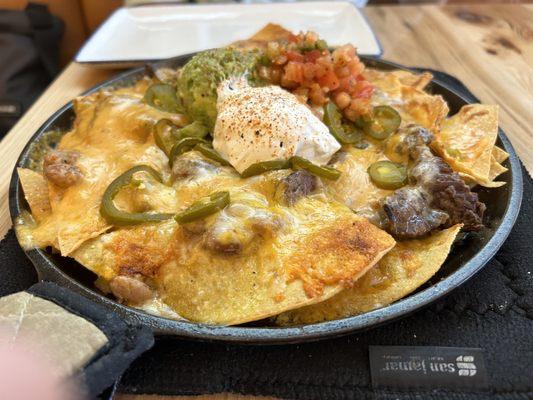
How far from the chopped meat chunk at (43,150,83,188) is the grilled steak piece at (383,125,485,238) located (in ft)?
3.63

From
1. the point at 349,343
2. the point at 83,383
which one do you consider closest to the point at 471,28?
the point at 349,343

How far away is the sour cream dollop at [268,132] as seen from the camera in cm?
171

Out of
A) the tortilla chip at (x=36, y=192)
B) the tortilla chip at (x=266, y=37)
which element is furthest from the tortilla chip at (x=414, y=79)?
the tortilla chip at (x=36, y=192)

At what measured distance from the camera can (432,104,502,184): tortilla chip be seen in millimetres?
1750

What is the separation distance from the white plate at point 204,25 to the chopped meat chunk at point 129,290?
2053mm

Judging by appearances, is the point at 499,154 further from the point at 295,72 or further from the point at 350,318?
the point at 350,318

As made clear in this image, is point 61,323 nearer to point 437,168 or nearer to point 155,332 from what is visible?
point 155,332

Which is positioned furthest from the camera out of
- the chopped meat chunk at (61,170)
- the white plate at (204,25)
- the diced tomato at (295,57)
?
the white plate at (204,25)

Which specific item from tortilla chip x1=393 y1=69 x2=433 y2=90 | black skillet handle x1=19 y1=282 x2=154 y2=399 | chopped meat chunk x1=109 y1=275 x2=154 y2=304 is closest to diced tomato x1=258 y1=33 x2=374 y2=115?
tortilla chip x1=393 y1=69 x2=433 y2=90

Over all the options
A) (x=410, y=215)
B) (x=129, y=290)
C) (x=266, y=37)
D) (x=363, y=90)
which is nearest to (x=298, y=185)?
(x=410, y=215)

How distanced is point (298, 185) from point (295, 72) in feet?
2.28

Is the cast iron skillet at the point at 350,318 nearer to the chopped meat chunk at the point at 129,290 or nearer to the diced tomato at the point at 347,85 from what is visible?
the chopped meat chunk at the point at 129,290

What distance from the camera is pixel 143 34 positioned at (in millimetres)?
3393

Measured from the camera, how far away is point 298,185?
1552 millimetres
